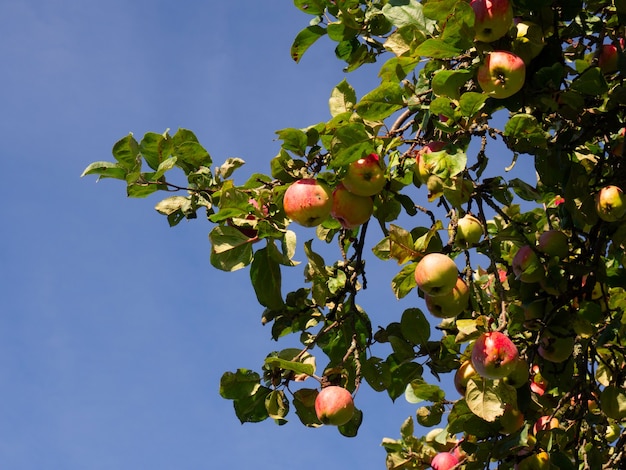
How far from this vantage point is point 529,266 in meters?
2.95

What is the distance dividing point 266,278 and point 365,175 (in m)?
0.52

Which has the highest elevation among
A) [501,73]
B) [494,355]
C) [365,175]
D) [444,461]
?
[501,73]

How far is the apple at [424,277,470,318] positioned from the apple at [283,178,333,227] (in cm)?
50

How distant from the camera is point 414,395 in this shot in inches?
125

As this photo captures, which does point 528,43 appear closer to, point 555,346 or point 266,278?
point 555,346

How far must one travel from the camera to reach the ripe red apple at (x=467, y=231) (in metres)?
2.79

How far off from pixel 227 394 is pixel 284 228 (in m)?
0.62

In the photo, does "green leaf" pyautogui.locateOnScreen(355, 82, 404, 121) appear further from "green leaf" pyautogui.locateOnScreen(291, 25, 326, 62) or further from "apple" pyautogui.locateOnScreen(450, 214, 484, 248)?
"green leaf" pyautogui.locateOnScreen(291, 25, 326, 62)

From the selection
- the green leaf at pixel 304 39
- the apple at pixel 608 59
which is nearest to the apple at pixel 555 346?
the apple at pixel 608 59

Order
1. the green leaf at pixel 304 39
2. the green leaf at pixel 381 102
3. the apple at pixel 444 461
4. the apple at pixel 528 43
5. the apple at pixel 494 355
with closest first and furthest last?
the apple at pixel 494 355 < the green leaf at pixel 381 102 < the apple at pixel 528 43 < the apple at pixel 444 461 < the green leaf at pixel 304 39

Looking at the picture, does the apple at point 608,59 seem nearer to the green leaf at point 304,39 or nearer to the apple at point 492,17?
the apple at point 492,17

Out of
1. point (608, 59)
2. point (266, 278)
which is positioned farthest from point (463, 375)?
point (608, 59)

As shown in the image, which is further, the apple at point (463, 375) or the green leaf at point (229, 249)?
the apple at point (463, 375)

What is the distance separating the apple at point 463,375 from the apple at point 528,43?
108cm
